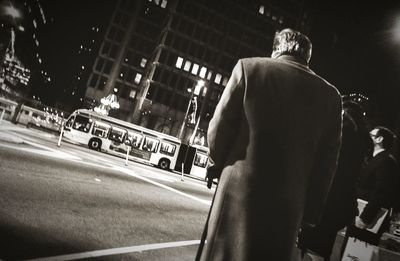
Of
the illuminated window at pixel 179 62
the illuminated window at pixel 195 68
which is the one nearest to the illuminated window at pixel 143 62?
the illuminated window at pixel 179 62

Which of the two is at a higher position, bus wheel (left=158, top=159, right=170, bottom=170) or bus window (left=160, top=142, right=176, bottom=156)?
bus window (left=160, top=142, right=176, bottom=156)

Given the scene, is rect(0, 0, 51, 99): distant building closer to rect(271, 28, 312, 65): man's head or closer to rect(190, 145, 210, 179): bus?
rect(190, 145, 210, 179): bus

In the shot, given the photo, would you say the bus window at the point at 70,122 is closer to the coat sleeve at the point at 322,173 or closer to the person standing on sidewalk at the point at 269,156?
the person standing on sidewalk at the point at 269,156

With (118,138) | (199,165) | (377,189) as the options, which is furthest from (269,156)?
(199,165)

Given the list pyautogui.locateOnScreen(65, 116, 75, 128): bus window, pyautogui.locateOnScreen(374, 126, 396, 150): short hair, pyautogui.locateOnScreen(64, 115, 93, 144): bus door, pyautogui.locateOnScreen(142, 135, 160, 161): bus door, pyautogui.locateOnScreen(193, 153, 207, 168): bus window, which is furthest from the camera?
pyautogui.locateOnScreen(193, 153, 207, 168): bus window

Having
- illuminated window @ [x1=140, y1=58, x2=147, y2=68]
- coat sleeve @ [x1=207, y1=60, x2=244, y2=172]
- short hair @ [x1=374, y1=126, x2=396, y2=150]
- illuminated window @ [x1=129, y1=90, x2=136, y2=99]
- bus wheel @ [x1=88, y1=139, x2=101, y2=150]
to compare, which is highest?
illuminated window @ [x1=140, y1=58, x2=147, y2=68]

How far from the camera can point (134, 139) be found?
91.3 ft

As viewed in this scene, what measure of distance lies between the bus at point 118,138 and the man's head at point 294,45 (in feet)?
80.0

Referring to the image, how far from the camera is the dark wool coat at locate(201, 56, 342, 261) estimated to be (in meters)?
1.96

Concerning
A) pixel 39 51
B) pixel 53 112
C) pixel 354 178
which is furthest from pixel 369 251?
pixel 39 51

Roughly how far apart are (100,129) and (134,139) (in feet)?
9.58

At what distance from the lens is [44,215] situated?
14.3ft

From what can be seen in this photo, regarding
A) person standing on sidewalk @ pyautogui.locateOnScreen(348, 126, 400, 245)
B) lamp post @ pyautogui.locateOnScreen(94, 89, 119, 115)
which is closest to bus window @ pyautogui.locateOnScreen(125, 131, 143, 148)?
lamp post @ pyautogui.locateOnScreen(94, 89, 119, 115)

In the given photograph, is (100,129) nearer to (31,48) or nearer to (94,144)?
(94,144)
